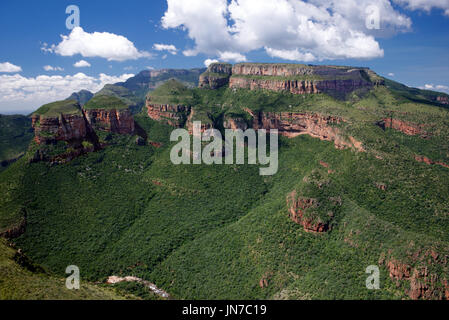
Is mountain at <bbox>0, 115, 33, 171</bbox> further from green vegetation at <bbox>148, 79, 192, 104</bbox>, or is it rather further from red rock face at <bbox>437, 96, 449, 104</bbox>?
red rock face at <bbox>437, 96, 449, 104</bbox>

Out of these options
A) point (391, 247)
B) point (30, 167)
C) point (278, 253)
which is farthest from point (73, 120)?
point (391, 247)

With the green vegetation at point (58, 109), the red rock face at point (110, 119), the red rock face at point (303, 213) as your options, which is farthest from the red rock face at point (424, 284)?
the red rock face at point (110, 119)

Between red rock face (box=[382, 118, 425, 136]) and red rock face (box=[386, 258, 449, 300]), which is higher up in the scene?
red rock face (box=[382, 118, 425, 136])

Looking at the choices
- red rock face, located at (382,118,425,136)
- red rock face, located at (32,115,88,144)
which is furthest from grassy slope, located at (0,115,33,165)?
red rock face, located at (382,118,425,136)

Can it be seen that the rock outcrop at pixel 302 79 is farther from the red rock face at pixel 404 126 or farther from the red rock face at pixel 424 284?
the red rock face at pixel 424 284

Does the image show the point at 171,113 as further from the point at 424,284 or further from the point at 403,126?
the point at 424,284
